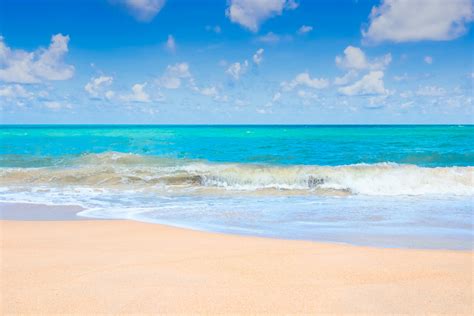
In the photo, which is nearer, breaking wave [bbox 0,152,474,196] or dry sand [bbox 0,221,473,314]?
dry sand [bbox 0,221,473,314]

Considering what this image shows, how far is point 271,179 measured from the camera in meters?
16.6

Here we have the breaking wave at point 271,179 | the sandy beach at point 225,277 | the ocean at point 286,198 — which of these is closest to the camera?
the sandy beach at point 225,277

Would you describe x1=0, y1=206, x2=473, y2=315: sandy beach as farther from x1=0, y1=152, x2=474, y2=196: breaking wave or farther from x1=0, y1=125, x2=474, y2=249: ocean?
x1=0, y1=152, x2=474, y2=196: breaking wave

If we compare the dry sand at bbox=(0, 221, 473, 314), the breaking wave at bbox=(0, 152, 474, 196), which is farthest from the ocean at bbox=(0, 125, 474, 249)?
the dry sand at bbox=(0, 221, 473, 314)

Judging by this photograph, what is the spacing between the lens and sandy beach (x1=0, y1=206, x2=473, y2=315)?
13.2 feet

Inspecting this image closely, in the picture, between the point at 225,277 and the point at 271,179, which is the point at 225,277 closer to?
the point at 225,277

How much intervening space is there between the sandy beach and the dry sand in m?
0.01

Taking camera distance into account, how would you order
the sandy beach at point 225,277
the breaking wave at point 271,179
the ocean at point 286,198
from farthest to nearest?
1. the breaking wave at point 271,179
2. the ocean at point 286,198
3. the sandy beach at point 225,277

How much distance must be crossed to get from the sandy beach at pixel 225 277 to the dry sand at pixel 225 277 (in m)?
0.01

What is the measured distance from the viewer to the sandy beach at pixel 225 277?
13.2 feet

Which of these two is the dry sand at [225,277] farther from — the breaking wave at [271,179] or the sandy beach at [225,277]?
the breaking wave at [271,179]

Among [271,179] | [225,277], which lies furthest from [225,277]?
[271,179]

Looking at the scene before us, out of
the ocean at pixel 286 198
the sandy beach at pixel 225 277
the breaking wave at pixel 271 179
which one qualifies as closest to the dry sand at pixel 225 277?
the sandy beach at pixel 225 277

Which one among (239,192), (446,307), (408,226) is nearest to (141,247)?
(446,307)
